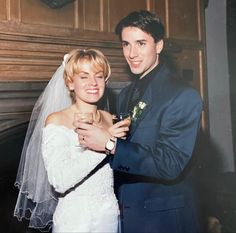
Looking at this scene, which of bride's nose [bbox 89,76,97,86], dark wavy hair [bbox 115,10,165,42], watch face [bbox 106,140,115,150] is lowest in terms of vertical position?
watch face [bbox 106,140,115,150]

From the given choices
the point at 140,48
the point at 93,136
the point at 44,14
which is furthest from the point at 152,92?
the point at 44,14

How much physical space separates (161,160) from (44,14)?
2.67 feet

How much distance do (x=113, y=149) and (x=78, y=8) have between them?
0.81 meters

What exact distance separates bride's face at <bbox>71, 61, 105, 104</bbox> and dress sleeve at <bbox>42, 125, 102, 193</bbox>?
0.16m

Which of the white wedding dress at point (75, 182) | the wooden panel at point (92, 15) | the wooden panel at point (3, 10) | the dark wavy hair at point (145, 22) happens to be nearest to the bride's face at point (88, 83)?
the white wedding dress at point (75, 182)

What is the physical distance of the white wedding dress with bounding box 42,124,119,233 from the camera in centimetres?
108

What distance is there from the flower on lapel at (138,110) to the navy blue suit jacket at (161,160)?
10mm

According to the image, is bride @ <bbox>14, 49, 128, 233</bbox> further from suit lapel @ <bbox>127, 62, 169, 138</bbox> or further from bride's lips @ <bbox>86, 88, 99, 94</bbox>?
suit lapel @ <bbox>127, 62, 169, 138</bbox>

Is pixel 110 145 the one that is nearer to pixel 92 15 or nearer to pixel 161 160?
pixel 161 160

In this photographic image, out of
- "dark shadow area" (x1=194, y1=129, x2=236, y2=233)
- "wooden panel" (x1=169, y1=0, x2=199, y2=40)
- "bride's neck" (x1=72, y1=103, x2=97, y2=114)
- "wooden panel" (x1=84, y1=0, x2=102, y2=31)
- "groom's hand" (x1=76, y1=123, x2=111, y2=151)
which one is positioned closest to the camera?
"groom's hand" (x1=76, y1=123, x2=111, y2=151)

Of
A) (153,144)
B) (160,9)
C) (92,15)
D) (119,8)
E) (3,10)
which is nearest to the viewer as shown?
(153,144)

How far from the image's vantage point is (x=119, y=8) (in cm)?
181

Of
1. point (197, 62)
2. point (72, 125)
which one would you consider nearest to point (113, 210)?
point (72, 125)

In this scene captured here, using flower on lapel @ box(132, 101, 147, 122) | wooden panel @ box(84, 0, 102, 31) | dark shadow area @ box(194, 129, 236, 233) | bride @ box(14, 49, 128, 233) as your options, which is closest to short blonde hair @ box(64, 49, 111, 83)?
bride @ box(14, 49, 128, 233)
